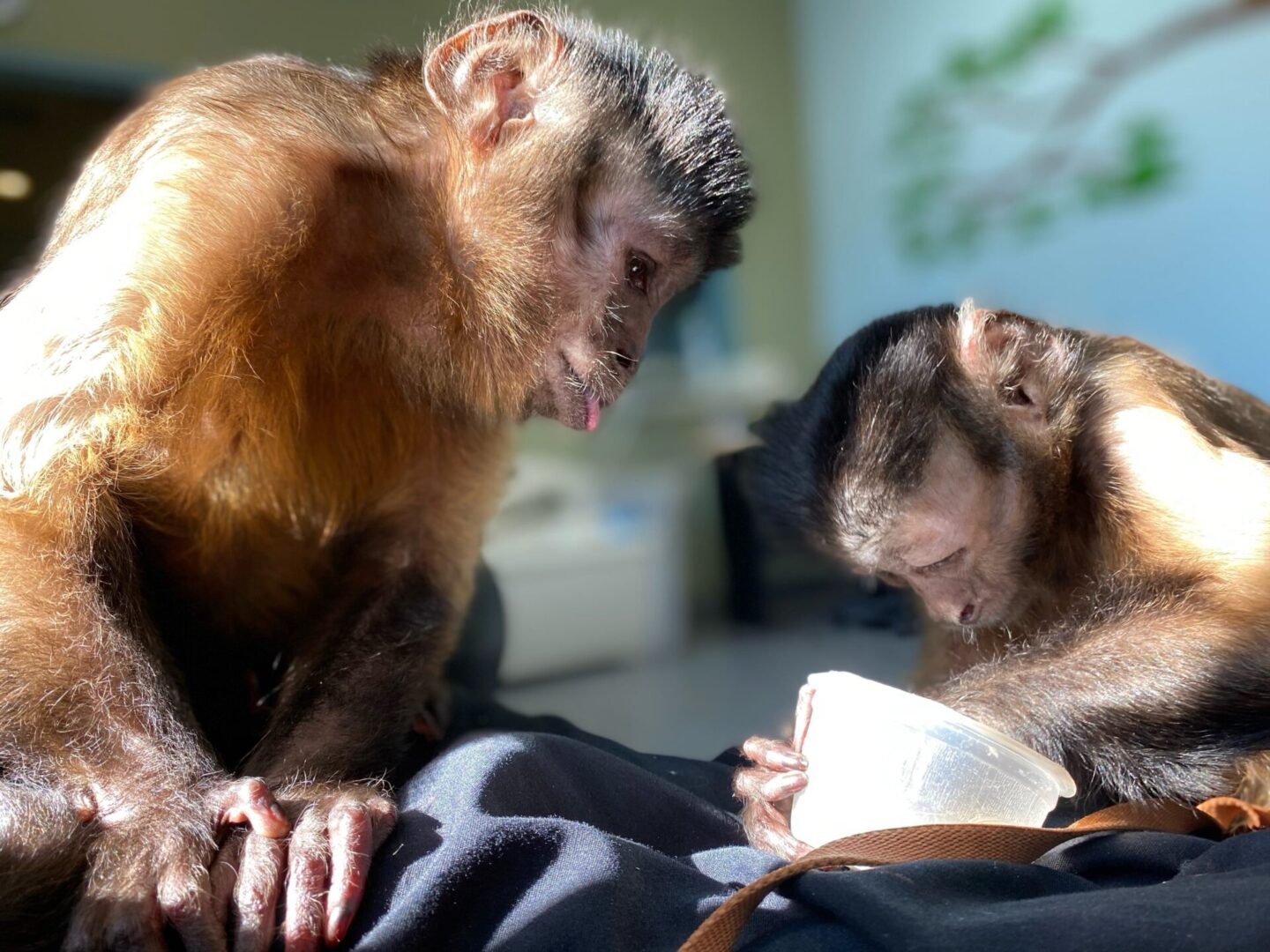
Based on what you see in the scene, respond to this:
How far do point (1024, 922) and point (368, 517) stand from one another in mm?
1639

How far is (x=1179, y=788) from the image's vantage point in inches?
70.7

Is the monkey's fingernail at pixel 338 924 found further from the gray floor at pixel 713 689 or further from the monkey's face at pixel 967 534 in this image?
the monkey's face at pixel 967 534

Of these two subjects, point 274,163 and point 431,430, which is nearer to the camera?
point 274,163

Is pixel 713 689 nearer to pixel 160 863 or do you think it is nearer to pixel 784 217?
pixel 160 863

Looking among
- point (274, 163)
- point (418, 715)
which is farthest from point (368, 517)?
point (274, 163)

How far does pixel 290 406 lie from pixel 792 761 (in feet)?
4.00

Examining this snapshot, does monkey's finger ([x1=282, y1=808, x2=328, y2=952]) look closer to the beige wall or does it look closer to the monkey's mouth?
the monkey's mouth

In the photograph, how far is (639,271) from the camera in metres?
2.20

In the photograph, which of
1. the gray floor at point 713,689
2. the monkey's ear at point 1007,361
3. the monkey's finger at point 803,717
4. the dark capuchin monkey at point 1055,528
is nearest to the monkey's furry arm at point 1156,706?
the dark capuchin monkey at point 1055,528

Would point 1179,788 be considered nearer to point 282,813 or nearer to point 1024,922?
point 1024,922

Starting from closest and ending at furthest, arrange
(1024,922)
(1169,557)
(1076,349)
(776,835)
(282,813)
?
(1024,922), (282,813), (776,835), (1169,557), (1076,349)

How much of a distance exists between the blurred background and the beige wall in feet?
0.04

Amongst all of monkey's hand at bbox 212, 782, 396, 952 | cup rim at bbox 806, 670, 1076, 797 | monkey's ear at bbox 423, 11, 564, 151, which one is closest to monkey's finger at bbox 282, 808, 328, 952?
monkey's hand at bbox 212, 782, 396, 952

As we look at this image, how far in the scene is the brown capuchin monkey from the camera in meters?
1.56
